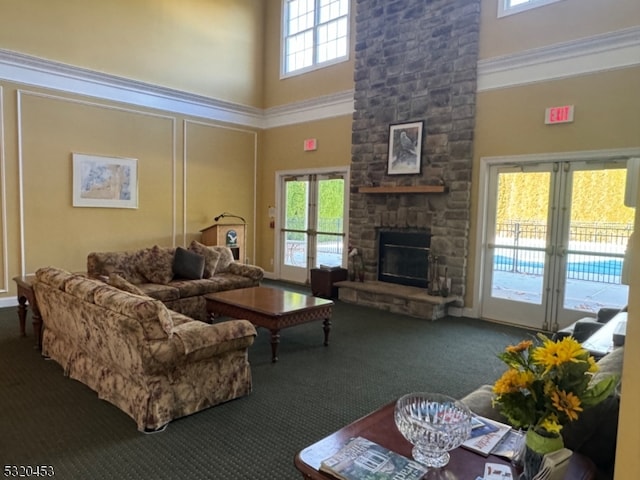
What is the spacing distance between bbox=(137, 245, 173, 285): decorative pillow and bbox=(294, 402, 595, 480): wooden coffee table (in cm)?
419

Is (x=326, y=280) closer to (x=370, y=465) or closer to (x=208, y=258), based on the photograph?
(x=208, y=258)

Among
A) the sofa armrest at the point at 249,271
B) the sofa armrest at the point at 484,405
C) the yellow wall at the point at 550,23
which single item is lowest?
the sofa armrest at the point at 484,405

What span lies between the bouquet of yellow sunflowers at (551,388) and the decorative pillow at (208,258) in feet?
15.9

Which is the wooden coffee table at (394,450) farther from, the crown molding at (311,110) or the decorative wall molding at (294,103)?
the crown molding at (311,110)

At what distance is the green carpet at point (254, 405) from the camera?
2420 millimetres

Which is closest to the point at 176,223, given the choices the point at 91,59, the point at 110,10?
the point at 91,59

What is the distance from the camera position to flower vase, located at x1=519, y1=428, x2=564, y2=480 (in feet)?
4.02

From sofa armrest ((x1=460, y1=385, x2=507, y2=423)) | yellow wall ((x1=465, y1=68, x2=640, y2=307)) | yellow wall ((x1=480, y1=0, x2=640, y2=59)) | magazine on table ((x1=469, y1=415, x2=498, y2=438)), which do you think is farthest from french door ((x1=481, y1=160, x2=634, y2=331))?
magazine on table ((x1=469, y1=415, x2=498, y2=438))

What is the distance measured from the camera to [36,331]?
4.05 m

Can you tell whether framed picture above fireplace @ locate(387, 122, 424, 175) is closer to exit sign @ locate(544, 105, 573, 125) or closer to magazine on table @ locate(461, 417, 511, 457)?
exit sign @ locate(544, 105, 573, 125)

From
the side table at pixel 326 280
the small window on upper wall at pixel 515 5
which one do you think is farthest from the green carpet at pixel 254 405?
the small window on upper wall at pixel 515 5

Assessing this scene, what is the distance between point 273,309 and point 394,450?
105 inches

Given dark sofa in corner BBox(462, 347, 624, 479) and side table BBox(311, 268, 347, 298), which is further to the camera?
side table BBox(311, 268, 347, 298)

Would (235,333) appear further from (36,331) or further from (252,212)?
(252,212)
